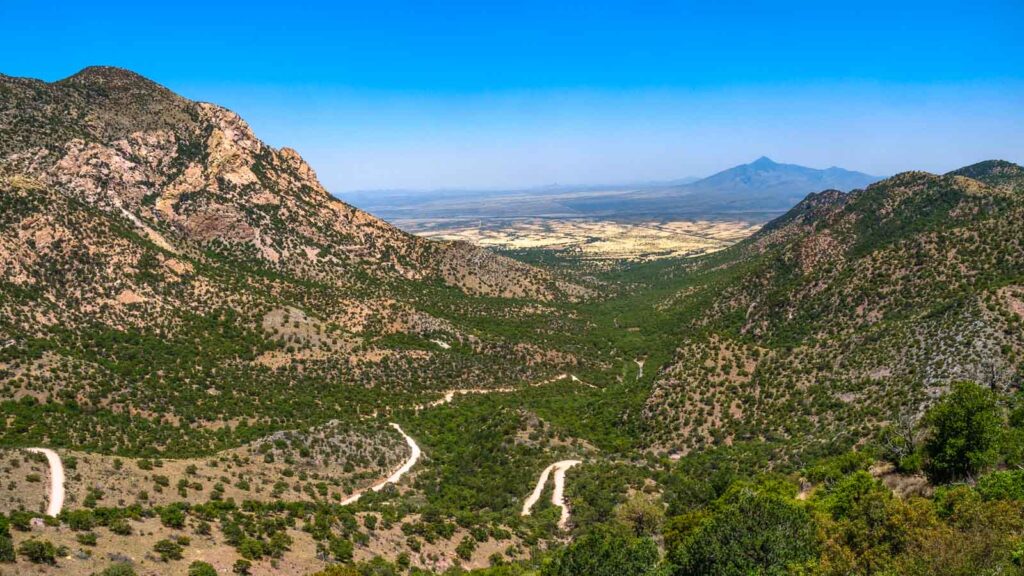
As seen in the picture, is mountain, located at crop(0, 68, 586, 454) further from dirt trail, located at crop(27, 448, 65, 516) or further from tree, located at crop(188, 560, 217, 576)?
tree, located at crop(188, 560, 217, 576)

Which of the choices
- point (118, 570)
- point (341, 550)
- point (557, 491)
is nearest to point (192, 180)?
point (557, 491)

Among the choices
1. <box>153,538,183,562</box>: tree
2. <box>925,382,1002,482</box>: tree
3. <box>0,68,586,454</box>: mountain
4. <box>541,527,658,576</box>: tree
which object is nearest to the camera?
<box>541,527,658,576</box>: tree

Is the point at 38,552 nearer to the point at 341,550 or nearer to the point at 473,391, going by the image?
the point at 341,550

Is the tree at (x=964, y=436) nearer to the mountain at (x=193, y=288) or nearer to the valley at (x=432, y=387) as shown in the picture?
the valley at (x=432, y=387)

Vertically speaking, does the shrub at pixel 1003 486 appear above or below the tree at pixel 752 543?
above

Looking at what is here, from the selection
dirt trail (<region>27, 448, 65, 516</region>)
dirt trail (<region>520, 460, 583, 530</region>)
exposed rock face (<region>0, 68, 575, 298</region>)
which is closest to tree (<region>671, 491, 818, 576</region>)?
dirt trail (<region>520, 460, 583, 530</region>)

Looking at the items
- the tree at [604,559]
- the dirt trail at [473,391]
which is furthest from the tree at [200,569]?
the dirt trail at [473,391]

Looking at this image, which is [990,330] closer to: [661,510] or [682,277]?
[661,510]
